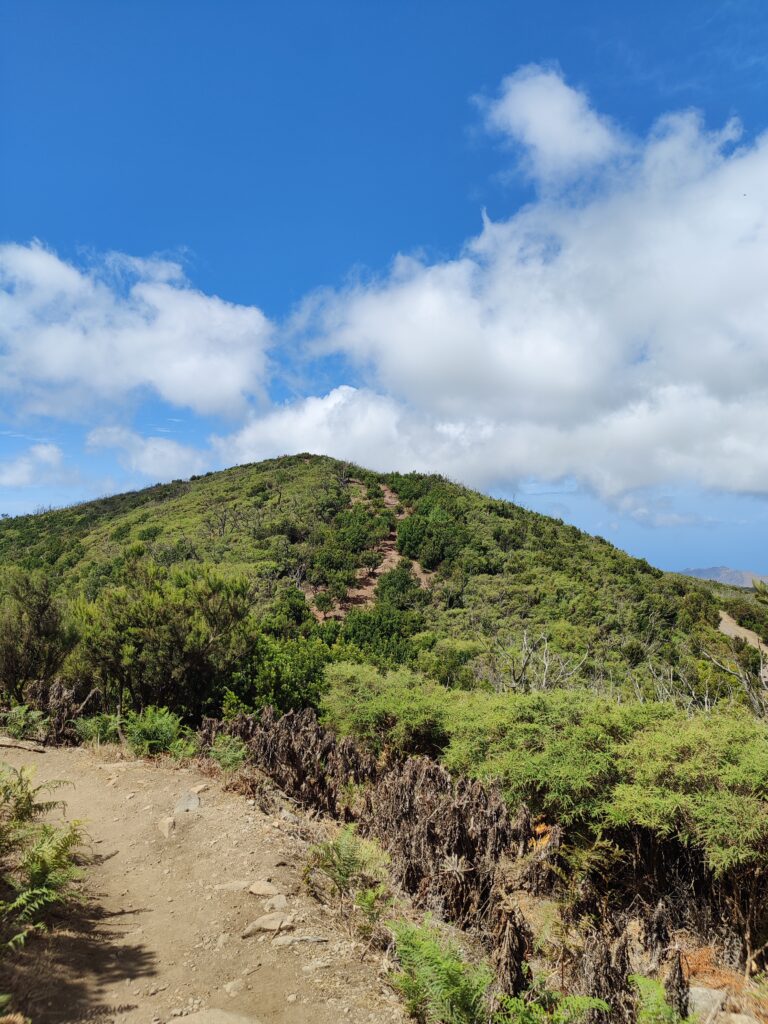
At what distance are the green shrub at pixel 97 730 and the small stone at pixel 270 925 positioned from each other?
608 centimetres

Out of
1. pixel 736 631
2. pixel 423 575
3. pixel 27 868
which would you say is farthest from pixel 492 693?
pixel 736 631

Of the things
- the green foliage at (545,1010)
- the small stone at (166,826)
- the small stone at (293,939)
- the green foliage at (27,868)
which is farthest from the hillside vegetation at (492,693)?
the green foliage at (27,868)

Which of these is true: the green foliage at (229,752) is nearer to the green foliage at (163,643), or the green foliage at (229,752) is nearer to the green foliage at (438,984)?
the green foliage at (163,643)

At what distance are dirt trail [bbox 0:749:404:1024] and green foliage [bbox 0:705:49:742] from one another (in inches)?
128

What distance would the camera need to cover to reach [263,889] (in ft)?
16.8

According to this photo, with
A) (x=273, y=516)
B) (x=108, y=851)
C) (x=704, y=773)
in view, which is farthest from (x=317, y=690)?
(x=273, y=516)

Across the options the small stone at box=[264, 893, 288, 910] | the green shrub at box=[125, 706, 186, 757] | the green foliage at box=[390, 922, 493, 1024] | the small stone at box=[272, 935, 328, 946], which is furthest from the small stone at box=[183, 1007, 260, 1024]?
the green shrub at box=[125, 706, 186, 757]

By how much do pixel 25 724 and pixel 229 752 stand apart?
417 cm

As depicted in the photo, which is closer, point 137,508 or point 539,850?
point 539,850

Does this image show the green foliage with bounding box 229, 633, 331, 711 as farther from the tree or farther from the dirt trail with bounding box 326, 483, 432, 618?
the dirt trail with bounding box 326, 483, 432, 618

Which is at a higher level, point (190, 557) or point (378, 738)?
point (190, 557)

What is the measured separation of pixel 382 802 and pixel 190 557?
3154 cm

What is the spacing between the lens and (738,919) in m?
5.73

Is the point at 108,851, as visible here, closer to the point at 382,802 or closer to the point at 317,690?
the point at 382,802
